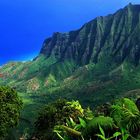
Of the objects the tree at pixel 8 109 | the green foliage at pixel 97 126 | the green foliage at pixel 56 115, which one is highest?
the tree at pixel 8 109

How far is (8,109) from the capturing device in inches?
2980

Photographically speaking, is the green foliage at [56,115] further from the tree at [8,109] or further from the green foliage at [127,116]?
the green foliage at [127,116]

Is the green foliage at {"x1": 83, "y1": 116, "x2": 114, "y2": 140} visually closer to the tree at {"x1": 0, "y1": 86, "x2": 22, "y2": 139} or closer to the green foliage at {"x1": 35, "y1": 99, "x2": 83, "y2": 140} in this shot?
the green foliage at {"x1": 35, "y1": 99, "x2": 83, "y2": 140}

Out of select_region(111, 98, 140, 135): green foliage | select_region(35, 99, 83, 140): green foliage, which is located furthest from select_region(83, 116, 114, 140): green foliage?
select_region(35, 99, 83, 140): green foliage

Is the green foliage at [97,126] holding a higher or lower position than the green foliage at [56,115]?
lower

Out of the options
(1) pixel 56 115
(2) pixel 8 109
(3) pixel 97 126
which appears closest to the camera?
(3) pixel 97 126

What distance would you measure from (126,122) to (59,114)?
36583mm

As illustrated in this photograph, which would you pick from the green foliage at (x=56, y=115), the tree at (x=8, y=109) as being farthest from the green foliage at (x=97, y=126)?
the tree at (x=8, y=109)

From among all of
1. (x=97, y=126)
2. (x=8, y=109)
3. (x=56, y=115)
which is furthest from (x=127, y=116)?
(x=8, y=109)

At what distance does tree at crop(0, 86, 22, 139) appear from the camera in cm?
7344

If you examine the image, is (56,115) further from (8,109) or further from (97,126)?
(97,126)

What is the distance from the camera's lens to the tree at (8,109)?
73438 mm

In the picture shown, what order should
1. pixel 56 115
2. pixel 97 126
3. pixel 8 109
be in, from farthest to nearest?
pixel 8 109, pixel 56 115, pixel 97 126

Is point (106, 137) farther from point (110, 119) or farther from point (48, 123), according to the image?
point (48, 123)
